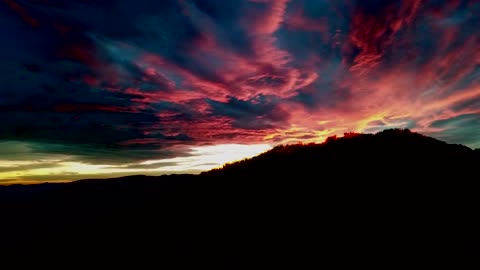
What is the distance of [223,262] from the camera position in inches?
384

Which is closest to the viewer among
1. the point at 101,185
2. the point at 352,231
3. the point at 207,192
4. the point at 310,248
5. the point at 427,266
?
the point at 427,266

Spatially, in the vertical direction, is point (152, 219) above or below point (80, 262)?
above

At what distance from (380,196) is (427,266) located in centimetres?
476

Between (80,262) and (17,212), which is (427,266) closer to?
(80,262)

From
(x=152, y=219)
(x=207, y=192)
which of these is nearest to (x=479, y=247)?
(x=207, y=192)

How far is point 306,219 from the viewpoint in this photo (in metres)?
12.2

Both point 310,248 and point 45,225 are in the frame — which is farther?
point 45,225

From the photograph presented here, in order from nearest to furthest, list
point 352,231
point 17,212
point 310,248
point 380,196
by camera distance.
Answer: point 310,248
point 352,231
point 380,196
point 17,212

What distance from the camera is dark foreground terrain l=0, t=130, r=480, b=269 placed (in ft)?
32.3

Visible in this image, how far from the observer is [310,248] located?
10.2 meters

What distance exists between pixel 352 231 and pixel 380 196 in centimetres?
312

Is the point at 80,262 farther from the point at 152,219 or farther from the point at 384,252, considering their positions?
the point at 384,252

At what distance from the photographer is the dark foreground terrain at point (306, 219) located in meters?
9.84

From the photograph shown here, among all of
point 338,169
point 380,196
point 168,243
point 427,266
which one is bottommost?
point 427,266
